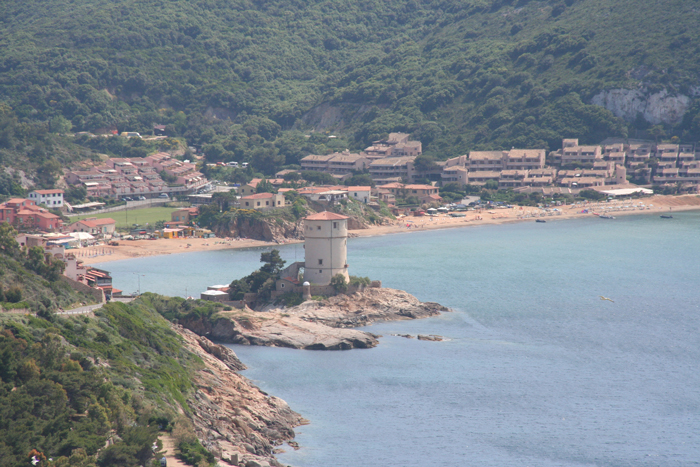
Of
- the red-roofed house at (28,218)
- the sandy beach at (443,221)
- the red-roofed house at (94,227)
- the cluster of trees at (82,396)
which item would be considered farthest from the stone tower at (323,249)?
the red-roofed house at (28,218)

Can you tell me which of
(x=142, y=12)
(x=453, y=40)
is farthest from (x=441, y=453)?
(x=142, y=12)

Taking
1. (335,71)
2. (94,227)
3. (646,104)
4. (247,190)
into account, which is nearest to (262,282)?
(94,227)

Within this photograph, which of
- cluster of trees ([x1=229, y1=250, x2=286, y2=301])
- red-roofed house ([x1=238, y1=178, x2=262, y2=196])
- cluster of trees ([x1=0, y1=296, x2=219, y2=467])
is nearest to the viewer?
cluster of trees ([x1=0, y1=296, x2=219, y2=467])

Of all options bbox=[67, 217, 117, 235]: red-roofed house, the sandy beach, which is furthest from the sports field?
the sandy beach

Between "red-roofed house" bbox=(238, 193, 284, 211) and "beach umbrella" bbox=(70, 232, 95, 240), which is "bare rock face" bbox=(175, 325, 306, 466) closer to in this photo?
"beach umbrella" bbox=(70, 232, 95, 240)

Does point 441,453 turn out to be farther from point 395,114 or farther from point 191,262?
point 395,114

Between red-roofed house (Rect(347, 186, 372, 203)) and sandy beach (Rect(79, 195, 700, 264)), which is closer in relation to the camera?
sandy beach (Rect(79, 195, 700, 264))

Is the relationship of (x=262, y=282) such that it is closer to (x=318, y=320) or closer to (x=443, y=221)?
(x=318, y=320)
